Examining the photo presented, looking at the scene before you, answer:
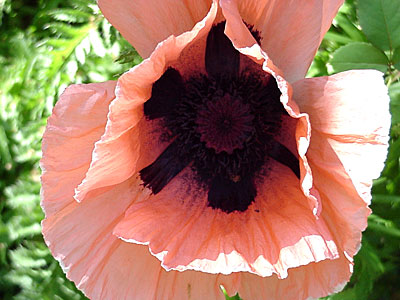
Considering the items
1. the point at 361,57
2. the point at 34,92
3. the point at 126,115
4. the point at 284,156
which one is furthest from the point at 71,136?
the point at 34,92

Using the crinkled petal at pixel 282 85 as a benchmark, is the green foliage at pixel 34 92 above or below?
below

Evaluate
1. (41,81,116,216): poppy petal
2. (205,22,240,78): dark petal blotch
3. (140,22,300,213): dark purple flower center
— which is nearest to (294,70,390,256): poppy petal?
(140,22,300,213): dark purple flower center

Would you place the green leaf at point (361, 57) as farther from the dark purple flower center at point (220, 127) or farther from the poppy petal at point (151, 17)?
the poppy petal at point (151, 17)

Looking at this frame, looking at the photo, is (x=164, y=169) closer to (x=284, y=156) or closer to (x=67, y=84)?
(x=284, y=156)

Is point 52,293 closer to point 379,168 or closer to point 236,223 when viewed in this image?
point 236,223

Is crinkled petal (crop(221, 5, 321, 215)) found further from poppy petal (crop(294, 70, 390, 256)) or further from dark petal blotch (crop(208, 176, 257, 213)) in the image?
dark petal blotch (crop(208, 176, 257, 213))

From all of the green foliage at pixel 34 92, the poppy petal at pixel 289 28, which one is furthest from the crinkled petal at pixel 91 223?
the green foliage at pixel 34 92

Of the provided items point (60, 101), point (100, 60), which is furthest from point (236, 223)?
point (100, 60)
